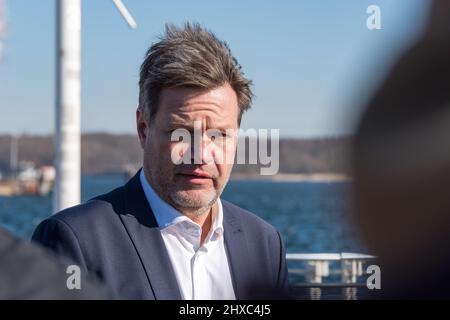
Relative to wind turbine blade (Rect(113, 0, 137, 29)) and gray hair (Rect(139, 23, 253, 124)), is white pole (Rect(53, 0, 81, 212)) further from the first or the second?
gray hair (Rect(139, 23, 253, 124))

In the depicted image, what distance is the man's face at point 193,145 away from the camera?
1.26 metres

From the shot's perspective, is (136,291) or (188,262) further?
(188,262)

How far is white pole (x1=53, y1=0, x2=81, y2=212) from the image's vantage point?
291 centimetres

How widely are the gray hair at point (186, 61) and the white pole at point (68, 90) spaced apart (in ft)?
5.09

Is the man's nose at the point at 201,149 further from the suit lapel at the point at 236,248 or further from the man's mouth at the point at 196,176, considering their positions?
the suit lapel at the point at 236,248

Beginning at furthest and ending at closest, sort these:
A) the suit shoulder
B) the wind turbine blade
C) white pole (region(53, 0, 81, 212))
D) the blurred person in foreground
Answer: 1. white pole (region(53, 0, 81, 212))
2. the wind turbine blade
3. the suit shoulder
4. the blurred person in foreground

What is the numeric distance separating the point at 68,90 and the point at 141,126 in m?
1.41

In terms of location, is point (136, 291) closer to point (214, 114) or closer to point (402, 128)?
point (214, 114)

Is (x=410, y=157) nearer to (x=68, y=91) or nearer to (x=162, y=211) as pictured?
(x=162, y=211)

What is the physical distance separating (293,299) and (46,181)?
76.8 metres

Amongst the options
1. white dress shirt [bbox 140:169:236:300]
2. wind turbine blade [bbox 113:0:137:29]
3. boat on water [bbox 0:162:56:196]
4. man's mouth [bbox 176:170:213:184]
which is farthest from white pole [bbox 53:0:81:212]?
boat on water [bbox 0:162:56:196]

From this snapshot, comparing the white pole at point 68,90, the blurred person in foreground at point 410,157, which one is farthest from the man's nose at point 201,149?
the white pole at point 68,90

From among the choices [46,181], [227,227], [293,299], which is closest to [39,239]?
[227,227]

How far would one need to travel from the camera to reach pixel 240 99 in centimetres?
160
